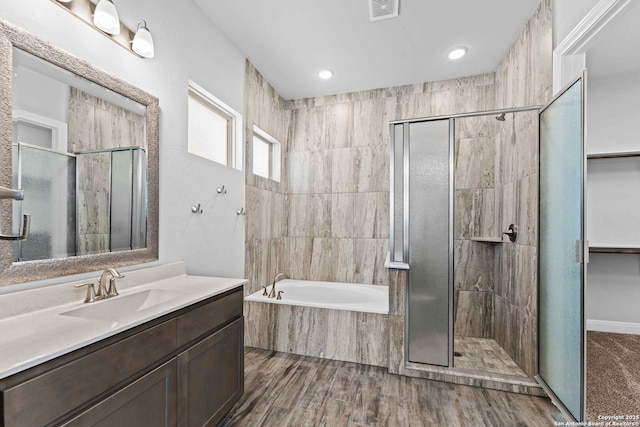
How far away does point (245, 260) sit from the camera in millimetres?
2684

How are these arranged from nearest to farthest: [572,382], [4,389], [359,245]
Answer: [4,389] → [572,382] → [359,245]

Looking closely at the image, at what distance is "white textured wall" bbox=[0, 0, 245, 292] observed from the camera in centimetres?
131

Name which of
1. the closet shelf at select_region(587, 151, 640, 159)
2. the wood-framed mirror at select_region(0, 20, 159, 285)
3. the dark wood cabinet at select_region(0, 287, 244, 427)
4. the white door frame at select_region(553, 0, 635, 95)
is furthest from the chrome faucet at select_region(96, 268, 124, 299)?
the closet shelf at select_region(587, 151, 640, 159)

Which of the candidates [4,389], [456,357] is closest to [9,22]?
[4,389]

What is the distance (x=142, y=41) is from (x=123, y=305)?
141cm

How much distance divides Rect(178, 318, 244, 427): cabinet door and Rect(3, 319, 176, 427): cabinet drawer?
21cm

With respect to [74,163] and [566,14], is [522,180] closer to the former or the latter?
[566,14]

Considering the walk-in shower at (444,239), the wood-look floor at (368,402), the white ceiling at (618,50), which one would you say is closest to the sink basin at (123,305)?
the wood-look floor at (368,402)

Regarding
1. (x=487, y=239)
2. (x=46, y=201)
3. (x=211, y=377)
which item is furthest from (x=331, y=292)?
(x=46, y=201)

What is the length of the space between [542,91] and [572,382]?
1912 millimetres

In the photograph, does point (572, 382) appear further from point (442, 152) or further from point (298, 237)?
point (298, 237)

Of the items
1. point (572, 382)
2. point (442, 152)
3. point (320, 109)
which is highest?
point (320, 109)

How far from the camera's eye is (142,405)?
108cm

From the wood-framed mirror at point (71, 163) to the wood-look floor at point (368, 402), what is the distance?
122 centimetres
